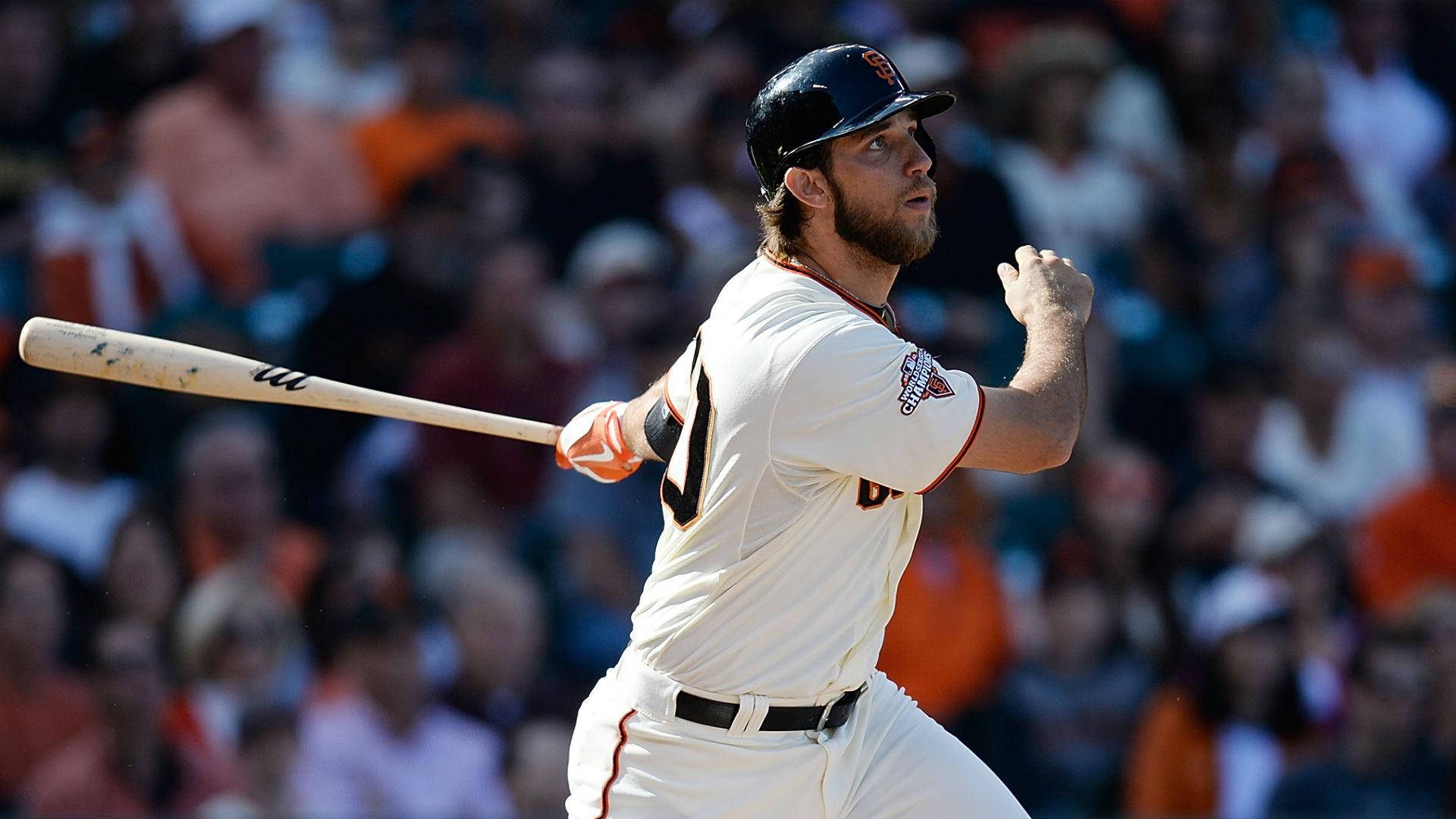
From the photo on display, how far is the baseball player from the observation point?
3559 mm

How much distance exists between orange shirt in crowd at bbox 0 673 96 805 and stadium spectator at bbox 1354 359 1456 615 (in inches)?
208

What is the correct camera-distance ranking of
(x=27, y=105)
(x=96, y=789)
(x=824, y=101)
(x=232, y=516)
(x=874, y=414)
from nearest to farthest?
(x=874, y=414) < (x=824, y=101) < (x=96, y=789) < (x=232, y=516) < (x=27, y=105)

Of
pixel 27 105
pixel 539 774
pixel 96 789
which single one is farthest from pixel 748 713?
pixel 27 105

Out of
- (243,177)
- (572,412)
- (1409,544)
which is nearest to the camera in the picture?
(572,412)

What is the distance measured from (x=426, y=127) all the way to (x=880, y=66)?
16.4 feet

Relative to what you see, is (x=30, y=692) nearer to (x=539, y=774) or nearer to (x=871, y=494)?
(x=539, y=774)

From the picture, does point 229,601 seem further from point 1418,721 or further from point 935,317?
point 1418,721

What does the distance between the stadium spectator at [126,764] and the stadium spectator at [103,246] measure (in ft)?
4.99

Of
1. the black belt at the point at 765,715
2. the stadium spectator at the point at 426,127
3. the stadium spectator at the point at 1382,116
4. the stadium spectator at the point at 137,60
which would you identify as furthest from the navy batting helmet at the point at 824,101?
the stadium spectator at the point at 1382,116

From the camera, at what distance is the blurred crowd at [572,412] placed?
22.7 feet

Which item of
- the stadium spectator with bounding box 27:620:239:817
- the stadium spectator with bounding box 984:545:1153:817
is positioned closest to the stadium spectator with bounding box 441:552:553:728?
the stadium spectator with bounding box 27:620:239:817

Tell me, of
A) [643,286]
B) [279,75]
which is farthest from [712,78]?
[279,75]

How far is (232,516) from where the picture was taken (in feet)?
23.2

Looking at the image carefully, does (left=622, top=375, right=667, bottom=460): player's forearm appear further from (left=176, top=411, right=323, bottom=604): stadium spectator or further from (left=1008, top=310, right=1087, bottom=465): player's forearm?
(left=176, top=411, right=323, bottom=604): stadium spectator
